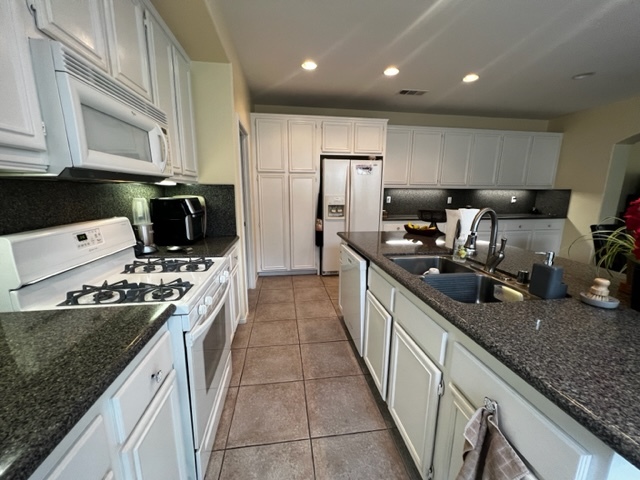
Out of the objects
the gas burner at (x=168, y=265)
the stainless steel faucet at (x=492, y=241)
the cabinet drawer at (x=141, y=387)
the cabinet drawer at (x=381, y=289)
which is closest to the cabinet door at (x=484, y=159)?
the stainless steel faucet at (x=492, y=241)

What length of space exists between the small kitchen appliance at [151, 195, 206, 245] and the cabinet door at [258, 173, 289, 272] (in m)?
1.73

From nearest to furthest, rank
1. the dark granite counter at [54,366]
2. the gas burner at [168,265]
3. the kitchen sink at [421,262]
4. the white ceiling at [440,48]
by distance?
the dark granite counter at [54,366]
the gas burner at [168,265]
the kitchen sink at [421,262]
the white ceiling at [440,48]

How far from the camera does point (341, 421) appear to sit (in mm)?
1559

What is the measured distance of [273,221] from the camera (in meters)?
3.83

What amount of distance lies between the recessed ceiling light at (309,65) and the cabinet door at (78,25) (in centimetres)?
194

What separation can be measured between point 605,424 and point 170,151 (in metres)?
2.07

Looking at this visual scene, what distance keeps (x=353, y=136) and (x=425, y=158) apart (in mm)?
1352

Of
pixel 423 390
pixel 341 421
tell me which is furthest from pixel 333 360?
pixel 423 390

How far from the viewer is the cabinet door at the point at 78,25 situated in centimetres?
81

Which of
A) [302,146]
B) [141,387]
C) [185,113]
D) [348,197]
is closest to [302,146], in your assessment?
[302,146]

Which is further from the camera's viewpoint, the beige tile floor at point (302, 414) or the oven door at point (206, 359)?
the beige tile floor at point (302, 414)

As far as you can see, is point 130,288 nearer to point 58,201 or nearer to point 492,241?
point 58,201

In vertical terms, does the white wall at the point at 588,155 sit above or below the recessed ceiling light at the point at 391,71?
below

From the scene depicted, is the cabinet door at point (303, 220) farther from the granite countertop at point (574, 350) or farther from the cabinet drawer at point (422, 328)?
the granite countertop at point (574, 350)
